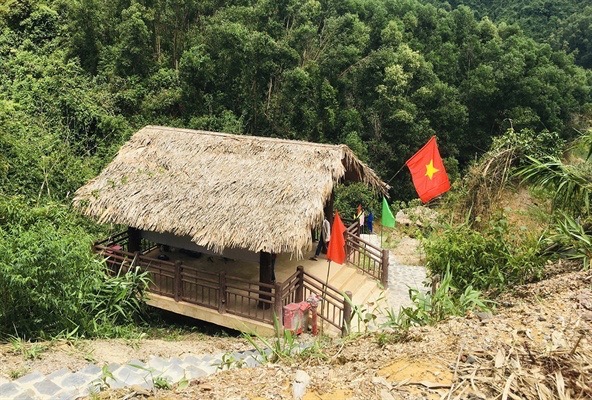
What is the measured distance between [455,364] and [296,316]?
4.97 metres

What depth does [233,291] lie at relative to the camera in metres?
8.99

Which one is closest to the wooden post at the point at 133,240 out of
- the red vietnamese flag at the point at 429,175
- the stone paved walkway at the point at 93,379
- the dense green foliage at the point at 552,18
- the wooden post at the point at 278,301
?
the wooden post at the point at 278,301

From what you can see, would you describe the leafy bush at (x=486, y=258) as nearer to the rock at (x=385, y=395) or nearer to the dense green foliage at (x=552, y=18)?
the rock at (x=385, y=395)

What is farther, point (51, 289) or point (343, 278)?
point (343, 278)

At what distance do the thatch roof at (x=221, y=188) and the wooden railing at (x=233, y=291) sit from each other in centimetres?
62

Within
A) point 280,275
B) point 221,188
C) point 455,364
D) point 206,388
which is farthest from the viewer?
point 280,275

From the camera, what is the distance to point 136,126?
18438 mm

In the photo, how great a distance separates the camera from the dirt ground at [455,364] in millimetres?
2809

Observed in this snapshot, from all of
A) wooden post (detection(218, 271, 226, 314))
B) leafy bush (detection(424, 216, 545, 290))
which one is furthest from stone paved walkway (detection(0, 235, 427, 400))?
leafy bush (detection(424, 216, 545, 290))

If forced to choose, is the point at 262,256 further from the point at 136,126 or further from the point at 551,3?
the point at 551,3

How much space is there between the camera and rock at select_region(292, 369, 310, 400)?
3.02 metres

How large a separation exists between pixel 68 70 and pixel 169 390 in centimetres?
1829

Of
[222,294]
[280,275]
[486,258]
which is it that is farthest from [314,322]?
[486,258]

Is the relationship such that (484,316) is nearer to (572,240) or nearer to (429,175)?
(572,240)
